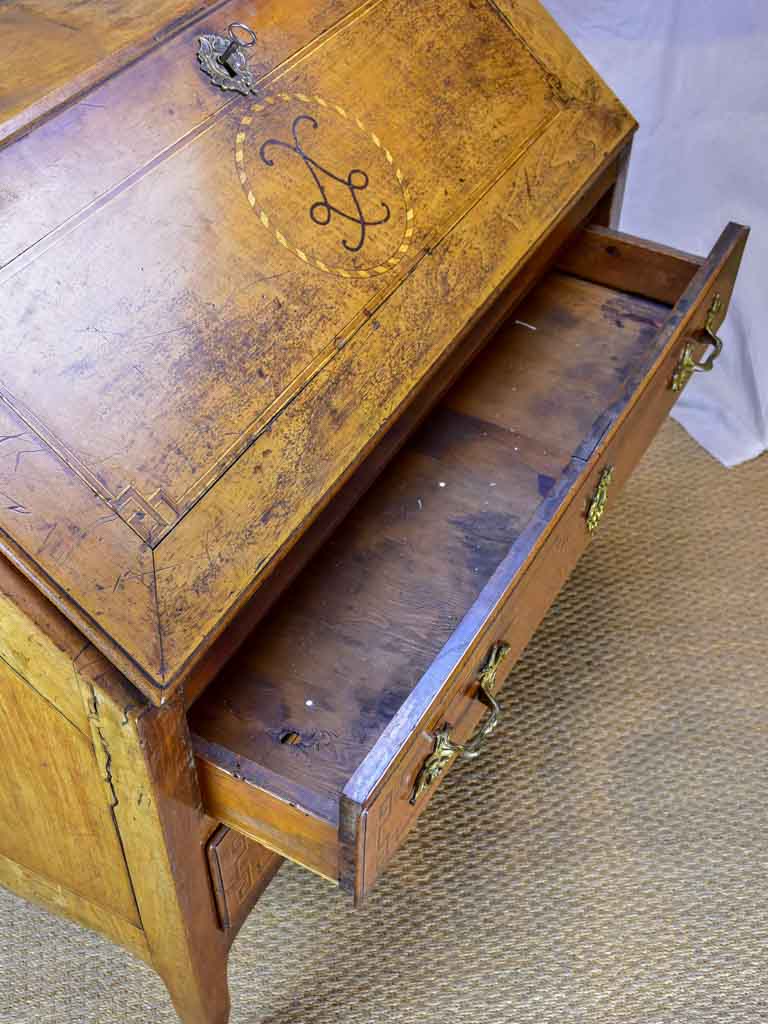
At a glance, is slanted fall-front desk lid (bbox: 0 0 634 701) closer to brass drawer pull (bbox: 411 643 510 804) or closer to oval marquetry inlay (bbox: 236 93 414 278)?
oval marquetry inlay (bbox: 236 93 414 278)

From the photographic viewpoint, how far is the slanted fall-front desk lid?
865 millimetres

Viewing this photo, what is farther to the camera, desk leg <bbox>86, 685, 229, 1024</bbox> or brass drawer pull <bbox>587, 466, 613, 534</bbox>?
brass drawer pull <bbox>587, 466, 613, 534</bbox>

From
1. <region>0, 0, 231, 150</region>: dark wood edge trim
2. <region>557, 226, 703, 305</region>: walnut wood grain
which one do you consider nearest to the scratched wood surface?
<region>0, 0, 231, 150</region>: dark wood edge trim

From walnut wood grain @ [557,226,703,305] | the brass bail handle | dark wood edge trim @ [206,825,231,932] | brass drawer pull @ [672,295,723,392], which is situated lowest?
dark wood edge trim @ [206,825,231,932]

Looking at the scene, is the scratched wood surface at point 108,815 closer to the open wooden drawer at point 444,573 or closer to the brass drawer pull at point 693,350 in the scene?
the open wooden drawer at point 444,573

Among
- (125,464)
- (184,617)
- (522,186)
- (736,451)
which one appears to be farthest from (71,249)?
(736,451)

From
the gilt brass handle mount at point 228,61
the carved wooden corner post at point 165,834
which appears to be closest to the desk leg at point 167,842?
the carved wooden corner post at point 165,834

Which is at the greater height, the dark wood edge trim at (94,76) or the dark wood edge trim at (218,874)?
the dark wood edge trim at (94,76)

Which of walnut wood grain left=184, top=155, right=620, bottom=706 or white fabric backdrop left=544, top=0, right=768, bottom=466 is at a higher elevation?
white fabric backdrop left=544, top=0, right=768, bottom=466

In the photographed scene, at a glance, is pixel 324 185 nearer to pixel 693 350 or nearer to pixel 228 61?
pixel 228 61

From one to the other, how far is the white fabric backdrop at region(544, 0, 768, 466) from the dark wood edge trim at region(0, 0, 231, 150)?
1188mm

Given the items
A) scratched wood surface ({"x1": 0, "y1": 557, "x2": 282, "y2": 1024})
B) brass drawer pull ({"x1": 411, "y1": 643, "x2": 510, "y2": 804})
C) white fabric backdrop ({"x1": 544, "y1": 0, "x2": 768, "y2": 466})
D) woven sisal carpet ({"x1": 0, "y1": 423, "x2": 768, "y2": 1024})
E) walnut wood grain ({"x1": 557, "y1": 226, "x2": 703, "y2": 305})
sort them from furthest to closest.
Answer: white fabric backdrop ({"x1": 544, "y1": 0, "x2": 768, "y2": 466})
walnut wood grain ({"x1": 557, "y1": 226, "x2": 703, "y2": 305})
woven sisal carpet ({"x1": 0, "y1": 423, "x2": 768, "y2": 1024})
brass drawer pull ({"x1": 411, "y1": 643, "x2": 510, "y2": 804})
scratched wood surface ({"x1": 0, "y1": 557, "x2": 282, "y2": 1024})

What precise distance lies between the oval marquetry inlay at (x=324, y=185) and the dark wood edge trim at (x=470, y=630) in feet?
0.94

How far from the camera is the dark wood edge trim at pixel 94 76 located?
36.5 inches
